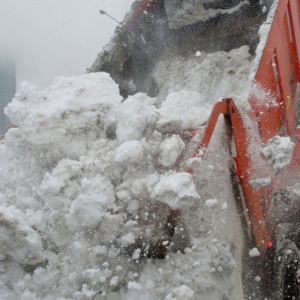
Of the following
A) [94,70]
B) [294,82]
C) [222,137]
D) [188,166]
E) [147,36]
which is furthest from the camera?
[147,36]

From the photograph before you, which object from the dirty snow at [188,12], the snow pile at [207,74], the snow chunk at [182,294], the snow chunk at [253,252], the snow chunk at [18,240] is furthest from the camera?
the dirty snow at [188,12]

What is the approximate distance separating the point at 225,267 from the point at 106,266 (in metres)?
0.47

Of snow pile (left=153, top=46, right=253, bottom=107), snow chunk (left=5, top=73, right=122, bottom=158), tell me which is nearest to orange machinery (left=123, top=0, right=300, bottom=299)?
snow pile (left=153, top=46, right=253, bottom=107)

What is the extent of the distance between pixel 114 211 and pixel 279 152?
749 millimetres

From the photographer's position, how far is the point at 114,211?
1.64 metres

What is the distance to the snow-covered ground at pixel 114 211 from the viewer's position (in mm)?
1594

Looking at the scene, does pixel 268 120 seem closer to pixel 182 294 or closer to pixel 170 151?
pixel 170 151

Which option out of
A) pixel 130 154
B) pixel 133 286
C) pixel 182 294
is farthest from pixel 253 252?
pixel 130 154

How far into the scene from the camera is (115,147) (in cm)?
186

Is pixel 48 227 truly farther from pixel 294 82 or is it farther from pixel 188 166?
pixel 294 82

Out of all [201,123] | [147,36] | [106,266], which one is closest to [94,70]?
[147,36]

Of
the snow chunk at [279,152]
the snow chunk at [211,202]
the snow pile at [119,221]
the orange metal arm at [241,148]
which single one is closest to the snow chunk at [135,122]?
the snow pile at [119,221]

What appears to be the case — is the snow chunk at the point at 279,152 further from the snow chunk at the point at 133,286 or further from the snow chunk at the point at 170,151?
the snow chunk at the point at 133,286

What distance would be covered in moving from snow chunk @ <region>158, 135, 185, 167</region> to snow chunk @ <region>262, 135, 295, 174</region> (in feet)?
1.23
